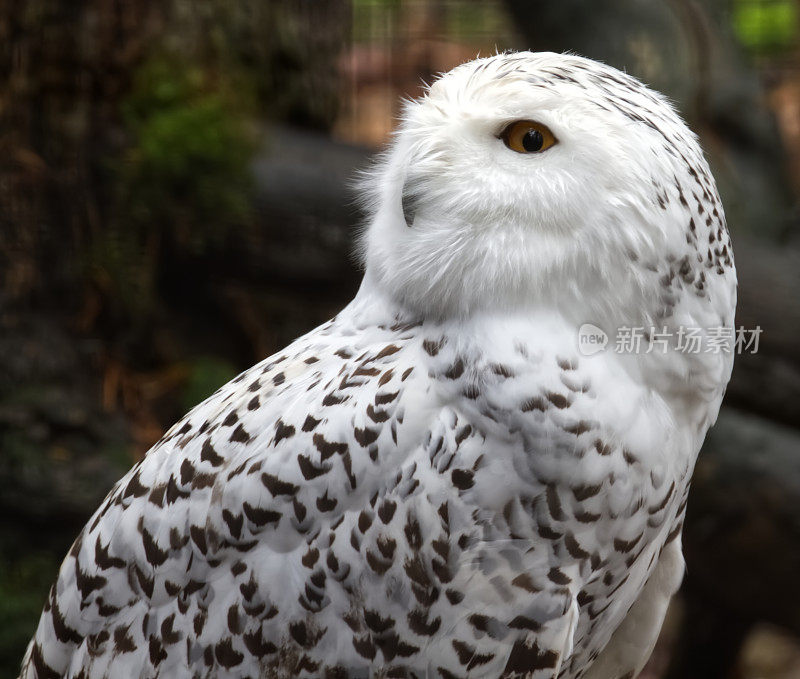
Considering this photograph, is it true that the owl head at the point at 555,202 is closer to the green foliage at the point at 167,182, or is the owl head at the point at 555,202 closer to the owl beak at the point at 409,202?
the owl beak at the point at 409,202

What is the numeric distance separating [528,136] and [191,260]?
6.61 feet

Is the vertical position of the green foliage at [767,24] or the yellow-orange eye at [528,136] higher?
the yellow-orange eye at [528,136]

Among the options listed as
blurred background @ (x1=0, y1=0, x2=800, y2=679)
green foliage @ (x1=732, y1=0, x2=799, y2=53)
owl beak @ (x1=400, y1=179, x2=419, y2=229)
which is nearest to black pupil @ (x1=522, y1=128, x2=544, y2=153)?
owl beak @ (x1=400, y1=179, x2=419, y2=229)

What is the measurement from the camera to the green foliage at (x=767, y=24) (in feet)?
21.7

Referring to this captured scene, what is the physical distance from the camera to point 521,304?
1.58 m

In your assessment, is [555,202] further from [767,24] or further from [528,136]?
[767,24]

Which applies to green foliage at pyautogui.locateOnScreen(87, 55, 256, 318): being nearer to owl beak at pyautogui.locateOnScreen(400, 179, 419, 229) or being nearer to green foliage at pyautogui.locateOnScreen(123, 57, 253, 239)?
green foliage at pyautogui.locateOnScreen(123, 57, 253, 239)

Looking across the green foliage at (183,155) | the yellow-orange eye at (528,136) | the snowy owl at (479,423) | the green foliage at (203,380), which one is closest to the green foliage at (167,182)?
the green foliage at (183,155)

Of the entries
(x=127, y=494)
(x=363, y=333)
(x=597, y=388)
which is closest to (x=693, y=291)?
(x=597, y=388)

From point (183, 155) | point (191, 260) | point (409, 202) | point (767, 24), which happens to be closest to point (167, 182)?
point (183, 155)

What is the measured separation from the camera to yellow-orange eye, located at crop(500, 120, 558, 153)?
1502 mm

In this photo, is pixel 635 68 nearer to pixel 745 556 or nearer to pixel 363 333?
pixel 745 556

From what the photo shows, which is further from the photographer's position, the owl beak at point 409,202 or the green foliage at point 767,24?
the green foliage at point 767,24

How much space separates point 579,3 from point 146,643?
10.3 ft
